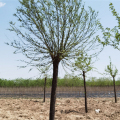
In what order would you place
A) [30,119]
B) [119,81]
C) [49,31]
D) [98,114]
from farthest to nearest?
[119,81]
[98,114]
[30,119]
[49,31]

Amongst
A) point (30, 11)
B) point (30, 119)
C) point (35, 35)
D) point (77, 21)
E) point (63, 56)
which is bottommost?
point (30, 119)

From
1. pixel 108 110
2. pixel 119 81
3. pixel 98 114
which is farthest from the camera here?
pixel 119 81

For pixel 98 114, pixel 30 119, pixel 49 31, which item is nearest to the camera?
pixel 49 31

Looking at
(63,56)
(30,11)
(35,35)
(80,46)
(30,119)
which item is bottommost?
(30,119)

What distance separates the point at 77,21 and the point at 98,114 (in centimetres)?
715

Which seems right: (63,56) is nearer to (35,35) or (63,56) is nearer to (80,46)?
(80,46)

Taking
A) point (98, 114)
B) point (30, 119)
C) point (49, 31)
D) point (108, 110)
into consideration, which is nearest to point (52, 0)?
point (49, 31)

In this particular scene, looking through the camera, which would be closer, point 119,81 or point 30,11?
point 30,11

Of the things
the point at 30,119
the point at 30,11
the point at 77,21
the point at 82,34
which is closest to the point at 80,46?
the point at 82,34

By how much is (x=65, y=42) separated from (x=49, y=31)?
87 centimetres

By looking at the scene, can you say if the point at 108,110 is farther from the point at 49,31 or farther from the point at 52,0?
the point at 52,0

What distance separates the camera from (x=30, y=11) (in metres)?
6.85

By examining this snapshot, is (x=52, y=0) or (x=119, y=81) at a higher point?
(x=52, y=0)

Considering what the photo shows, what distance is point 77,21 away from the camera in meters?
6.77
